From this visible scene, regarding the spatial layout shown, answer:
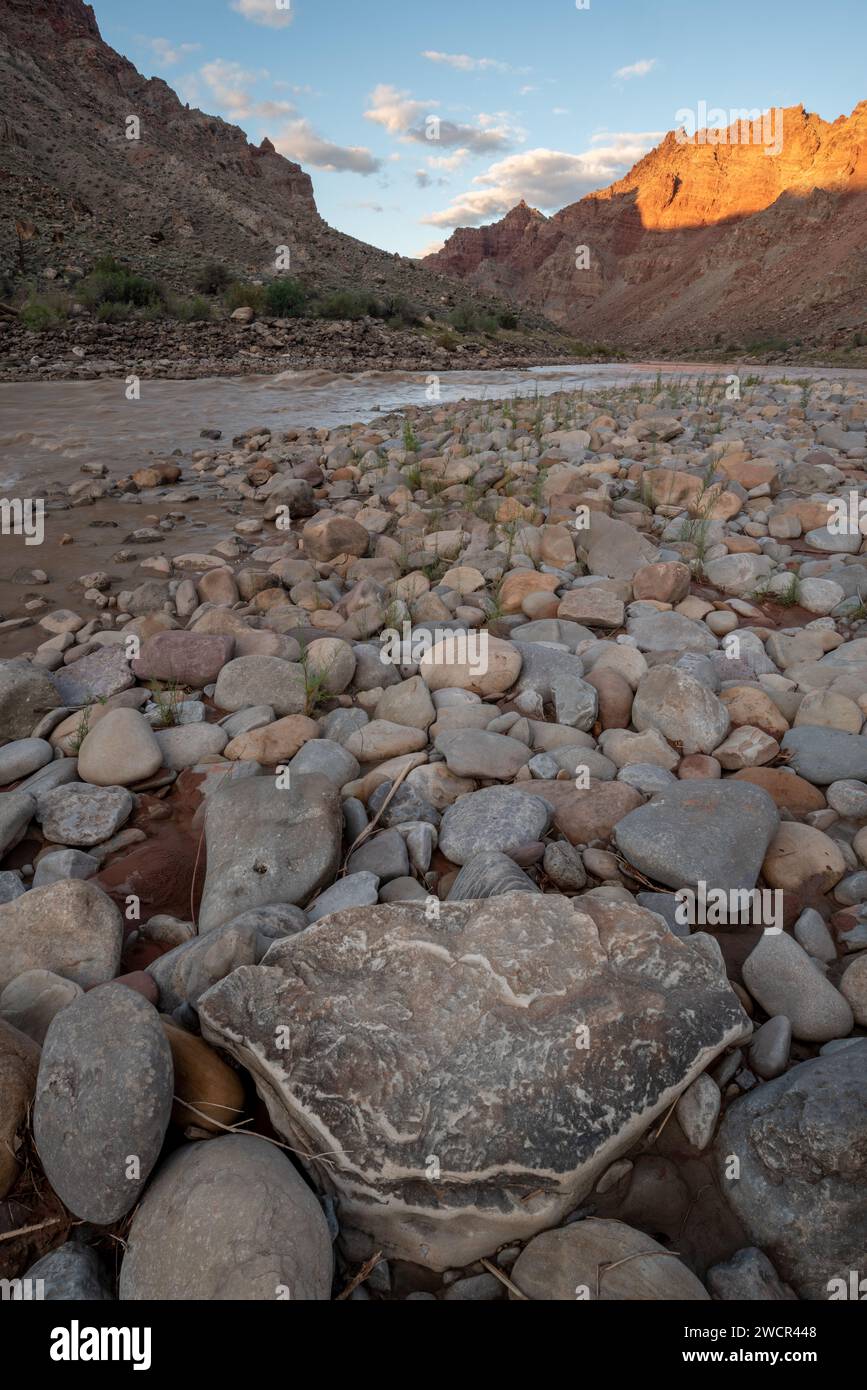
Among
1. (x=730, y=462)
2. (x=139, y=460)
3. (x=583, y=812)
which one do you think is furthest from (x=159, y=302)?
(x=583, y=812)

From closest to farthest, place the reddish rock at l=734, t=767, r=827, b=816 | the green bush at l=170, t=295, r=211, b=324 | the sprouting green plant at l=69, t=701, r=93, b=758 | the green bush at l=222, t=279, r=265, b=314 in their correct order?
1. the reddish rock at l=734, t=767, r=827, b=816
2. the sprouting green plant at l=69, t=701, r=93, b=758
3. the green bush at l=170, t=295, r=211, b=324
4. the green bush at l=222, t=279, r=265, b=314

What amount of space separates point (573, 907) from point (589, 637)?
6.16 ft

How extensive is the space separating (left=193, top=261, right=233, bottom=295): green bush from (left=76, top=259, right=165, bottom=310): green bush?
2832mm

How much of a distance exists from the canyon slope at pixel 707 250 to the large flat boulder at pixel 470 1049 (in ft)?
117

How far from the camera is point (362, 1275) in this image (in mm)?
1318

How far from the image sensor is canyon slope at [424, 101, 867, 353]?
153 feet

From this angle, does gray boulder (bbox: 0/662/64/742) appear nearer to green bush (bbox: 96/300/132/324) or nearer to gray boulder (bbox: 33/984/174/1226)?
gray boulder (bbox: 33/984/174/1226)

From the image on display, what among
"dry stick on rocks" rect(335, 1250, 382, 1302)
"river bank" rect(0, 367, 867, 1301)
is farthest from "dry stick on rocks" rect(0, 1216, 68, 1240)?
"dry stick on rocks" rect(335, 1250, 382, 1302)

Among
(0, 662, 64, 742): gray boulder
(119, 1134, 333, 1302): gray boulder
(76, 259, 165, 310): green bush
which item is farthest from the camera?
(76, 259, 165, 310): green bush

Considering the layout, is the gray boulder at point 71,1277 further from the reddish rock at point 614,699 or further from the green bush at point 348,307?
the green bush at point 348,307

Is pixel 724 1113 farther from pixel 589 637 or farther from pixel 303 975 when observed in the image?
pixel 589 637

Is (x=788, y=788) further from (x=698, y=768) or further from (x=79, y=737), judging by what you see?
(x=79, y=737)

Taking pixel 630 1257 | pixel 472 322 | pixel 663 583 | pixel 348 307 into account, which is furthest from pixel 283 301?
pixel 630 1257

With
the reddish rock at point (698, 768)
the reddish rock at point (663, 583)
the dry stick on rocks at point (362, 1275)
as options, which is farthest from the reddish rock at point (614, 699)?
the dry stick on rocks at point (362, 1275)
